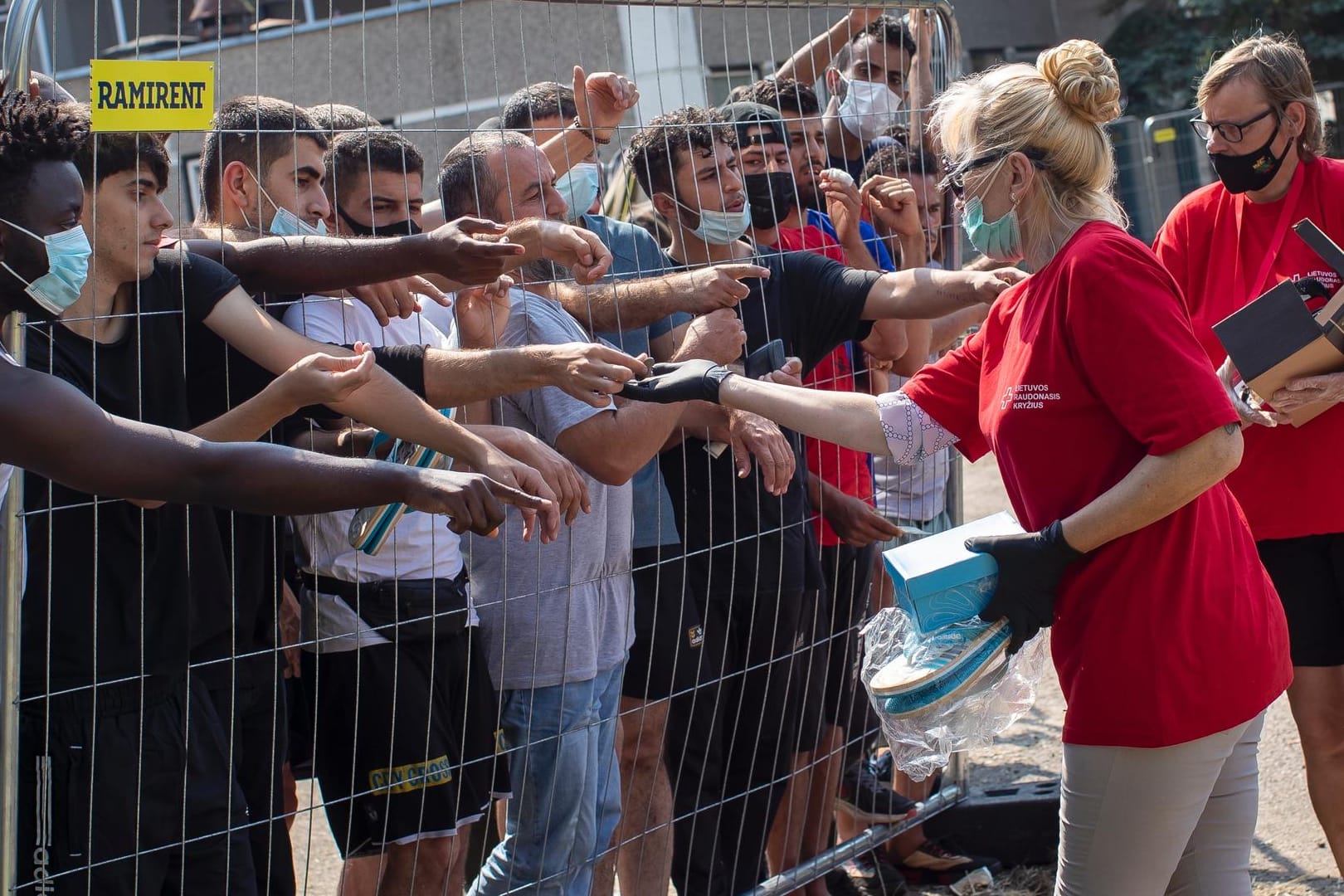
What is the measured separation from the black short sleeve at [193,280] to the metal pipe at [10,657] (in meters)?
0.33

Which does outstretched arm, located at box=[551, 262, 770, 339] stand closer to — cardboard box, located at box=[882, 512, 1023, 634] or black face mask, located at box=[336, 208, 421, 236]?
black face mask, located at box=[336, 208, 421, 236]

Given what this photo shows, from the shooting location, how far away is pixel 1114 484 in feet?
7.84

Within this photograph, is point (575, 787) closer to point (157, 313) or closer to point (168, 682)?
point (168, 682)

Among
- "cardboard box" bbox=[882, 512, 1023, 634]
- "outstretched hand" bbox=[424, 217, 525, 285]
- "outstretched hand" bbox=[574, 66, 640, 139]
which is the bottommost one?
"cardboard box" bbox=[882, 512, 1023, 634]

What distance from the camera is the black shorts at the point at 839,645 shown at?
3.90m

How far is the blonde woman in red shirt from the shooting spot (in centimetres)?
231

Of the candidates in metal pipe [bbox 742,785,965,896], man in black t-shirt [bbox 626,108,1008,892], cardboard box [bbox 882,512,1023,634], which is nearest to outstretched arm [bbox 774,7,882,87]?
man in black t-shirt [bbox 626,108,1008,892]

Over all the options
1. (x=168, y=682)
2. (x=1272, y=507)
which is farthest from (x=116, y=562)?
(x=1272, y=507)

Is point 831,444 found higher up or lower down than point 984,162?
lower down

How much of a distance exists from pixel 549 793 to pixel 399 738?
352 millimetres

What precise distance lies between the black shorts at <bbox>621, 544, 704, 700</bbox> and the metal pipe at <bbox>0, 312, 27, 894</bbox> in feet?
4.79

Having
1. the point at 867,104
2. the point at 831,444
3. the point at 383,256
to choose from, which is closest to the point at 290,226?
the point at 383,256

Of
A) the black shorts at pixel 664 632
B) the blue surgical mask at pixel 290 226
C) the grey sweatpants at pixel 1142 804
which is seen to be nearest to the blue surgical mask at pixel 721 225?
the black shorts at pixel 664 632

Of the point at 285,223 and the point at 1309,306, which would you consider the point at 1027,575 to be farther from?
the point at 285,223
